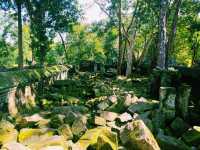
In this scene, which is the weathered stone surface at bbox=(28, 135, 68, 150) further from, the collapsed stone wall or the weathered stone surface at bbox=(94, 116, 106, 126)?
the collapsed stone wall

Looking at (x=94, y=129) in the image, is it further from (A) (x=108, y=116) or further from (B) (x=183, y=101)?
(B) (x=183, y=101)

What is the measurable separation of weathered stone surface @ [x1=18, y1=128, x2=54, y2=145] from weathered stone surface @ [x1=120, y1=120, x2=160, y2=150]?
1233mm

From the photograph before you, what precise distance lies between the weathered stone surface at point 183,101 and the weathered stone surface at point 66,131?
3170mm

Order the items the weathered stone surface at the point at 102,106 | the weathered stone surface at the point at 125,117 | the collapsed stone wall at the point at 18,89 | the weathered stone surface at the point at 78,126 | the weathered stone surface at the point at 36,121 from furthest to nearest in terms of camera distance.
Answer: the weathered stone surface at the point at 102,106
the collapsed stone wall at the point at 18,89
the weathered stone surface at the point at 125,117
the weathered stone surface at the point at 36,121
the weathered stone surface at the point at 78,126

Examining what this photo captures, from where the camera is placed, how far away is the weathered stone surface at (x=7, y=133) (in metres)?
5.52

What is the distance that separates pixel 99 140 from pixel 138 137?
2.01 ft

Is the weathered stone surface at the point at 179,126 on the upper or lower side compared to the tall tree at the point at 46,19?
lower

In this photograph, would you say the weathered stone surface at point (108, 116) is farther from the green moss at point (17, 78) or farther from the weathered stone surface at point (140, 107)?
the green moss at point (17, 78)

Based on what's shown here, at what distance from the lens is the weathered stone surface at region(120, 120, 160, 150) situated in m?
5.37

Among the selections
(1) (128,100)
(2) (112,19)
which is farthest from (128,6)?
(1) (128,100)

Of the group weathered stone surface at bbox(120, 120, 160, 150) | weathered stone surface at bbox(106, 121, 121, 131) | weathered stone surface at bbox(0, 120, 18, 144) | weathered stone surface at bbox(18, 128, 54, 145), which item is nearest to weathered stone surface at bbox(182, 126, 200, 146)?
weathered stone surface at bbox(120, 120, 160, 150)

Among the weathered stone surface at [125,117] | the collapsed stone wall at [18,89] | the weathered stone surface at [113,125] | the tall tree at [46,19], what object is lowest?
the weathered stone surface at [113,125]

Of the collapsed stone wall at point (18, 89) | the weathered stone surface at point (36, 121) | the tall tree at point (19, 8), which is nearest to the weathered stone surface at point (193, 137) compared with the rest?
the weathered stone surface at point (36, 121)

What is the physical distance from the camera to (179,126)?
7.29 m
